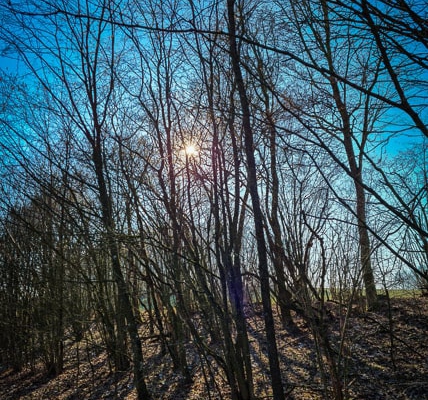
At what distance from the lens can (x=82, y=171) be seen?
722cm

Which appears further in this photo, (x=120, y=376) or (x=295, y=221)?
(x=120, y=376)

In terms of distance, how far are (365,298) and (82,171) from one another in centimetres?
689

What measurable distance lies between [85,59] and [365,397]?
618 cm

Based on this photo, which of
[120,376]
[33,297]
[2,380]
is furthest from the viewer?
[2,380]

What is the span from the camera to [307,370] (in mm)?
5664

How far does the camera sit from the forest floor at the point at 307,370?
15.4 feet

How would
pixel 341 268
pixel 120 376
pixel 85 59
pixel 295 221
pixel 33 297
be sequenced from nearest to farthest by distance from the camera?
pixel 295 221, pixel 341 268, pixel 85 59, pixel 120 376, pixel 33 297

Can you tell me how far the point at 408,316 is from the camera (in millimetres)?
7039

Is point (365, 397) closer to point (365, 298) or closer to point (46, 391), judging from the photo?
point (365, 298)

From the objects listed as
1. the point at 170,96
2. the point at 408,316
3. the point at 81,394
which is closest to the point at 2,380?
the point at 81,394

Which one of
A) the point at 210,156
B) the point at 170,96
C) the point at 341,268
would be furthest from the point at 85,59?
the point at 341,268

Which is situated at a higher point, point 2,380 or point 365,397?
point 365,397

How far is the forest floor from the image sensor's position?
4.69 metres

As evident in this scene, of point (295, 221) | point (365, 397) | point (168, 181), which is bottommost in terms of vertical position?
point (365, 397)
